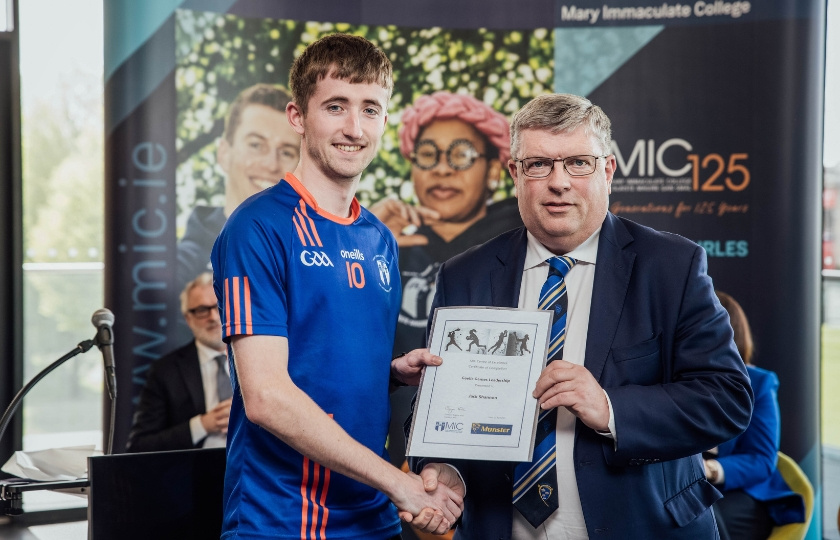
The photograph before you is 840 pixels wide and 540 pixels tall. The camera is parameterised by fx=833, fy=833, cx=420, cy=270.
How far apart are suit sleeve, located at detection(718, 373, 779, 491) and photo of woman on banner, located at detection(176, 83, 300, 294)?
2.73 m

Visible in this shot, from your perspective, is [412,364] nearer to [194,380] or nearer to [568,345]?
[568,345]

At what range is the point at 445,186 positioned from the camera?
4688 millimetres

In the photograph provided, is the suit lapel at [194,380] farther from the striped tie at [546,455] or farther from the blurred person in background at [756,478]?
the striped tie at [546,455]

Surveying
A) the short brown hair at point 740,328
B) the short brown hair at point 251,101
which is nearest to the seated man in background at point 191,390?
the short brown hair at point 251,101

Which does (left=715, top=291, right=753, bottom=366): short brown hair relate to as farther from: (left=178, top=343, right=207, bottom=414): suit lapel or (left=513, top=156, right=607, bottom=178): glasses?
(left=178, top=343, right=207, bottom=414): suit lapel

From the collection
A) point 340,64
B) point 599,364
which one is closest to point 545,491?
point 599,364

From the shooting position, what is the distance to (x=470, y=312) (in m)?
2.11

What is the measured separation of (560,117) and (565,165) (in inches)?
4.9

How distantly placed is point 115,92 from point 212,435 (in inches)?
73.1

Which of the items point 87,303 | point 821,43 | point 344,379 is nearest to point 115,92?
point 87,303

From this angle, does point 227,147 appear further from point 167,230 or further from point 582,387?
point 582,387

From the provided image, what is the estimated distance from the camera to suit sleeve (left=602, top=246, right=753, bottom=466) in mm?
1969

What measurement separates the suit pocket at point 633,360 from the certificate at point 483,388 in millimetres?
183

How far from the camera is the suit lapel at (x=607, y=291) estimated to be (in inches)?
81.4
